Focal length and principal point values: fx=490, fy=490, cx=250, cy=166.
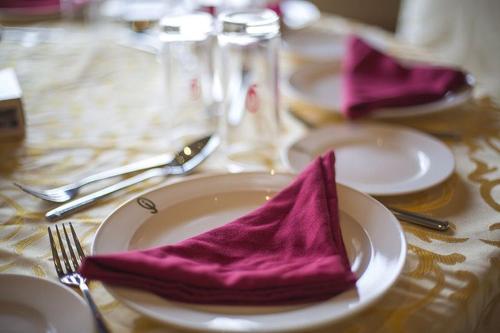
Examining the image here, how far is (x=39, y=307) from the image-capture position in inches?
A: 18.1

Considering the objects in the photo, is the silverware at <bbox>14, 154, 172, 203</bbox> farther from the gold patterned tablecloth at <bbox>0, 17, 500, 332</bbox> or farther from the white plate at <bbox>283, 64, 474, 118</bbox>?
the white plate at <bbox>283, 64, 474, 118</bbox>

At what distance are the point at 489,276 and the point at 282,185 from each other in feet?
0.87

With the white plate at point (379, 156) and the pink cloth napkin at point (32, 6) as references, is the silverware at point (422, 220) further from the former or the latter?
the pink cloth napkin at point (32, 6)

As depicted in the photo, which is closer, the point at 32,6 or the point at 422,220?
the point at 422,220

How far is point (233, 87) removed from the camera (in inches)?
41.2

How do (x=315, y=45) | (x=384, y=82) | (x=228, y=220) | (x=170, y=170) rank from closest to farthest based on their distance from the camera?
(x=228, y=220)
(x=170, y=170)
(x=384, y=82)
(x=315, y=45)

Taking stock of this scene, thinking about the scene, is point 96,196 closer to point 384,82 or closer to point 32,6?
point 384,82

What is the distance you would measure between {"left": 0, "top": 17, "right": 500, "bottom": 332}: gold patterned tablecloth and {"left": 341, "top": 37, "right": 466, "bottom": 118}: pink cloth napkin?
2.1 inches

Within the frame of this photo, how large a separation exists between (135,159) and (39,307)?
37 centimetres

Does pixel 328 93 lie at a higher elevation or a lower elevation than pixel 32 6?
lower

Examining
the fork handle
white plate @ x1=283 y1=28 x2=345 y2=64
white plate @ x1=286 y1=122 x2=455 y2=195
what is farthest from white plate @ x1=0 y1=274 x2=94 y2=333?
white plate @ x1=283 y1=28 x2=345 y2=64

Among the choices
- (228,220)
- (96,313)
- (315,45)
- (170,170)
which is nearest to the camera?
(96,313)

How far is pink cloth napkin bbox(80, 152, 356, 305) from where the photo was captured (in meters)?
0.45

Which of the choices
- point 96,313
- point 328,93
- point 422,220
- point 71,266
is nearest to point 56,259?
point 71,266
